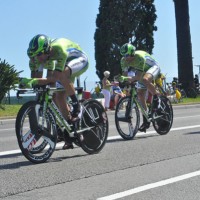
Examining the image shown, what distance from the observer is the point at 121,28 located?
55.6m

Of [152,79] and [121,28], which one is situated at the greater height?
[121,28]

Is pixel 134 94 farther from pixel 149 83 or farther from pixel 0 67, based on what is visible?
pixel 0 67

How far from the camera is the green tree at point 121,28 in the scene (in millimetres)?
55062

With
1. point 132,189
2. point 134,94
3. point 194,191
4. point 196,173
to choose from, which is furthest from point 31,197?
point 134,94

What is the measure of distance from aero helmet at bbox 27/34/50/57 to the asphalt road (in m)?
1.62

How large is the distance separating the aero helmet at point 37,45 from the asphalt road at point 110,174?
1.62m

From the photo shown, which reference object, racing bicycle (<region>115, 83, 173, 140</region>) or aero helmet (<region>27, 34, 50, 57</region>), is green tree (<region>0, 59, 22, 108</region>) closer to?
racing bicycle (<region>115, 83, 173, 140</region>)

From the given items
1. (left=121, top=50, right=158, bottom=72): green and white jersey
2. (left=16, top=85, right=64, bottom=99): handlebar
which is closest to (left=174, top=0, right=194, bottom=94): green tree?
(left=121, top=50, right=158, bottom=72): green and white jersey

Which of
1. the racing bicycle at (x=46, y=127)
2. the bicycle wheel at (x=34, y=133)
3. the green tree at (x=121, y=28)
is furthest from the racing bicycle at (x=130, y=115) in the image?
the green tree at (x=121, y=28)

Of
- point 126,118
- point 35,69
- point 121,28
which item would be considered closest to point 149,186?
point 35,69

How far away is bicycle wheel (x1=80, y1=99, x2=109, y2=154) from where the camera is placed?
8547 mm

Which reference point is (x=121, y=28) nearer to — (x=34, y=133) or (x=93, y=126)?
(x=93, y=126)

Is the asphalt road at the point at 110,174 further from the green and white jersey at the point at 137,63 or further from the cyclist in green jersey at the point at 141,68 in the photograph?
the green and white jersey at the point at 137,63

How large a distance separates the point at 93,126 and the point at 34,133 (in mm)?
1412
